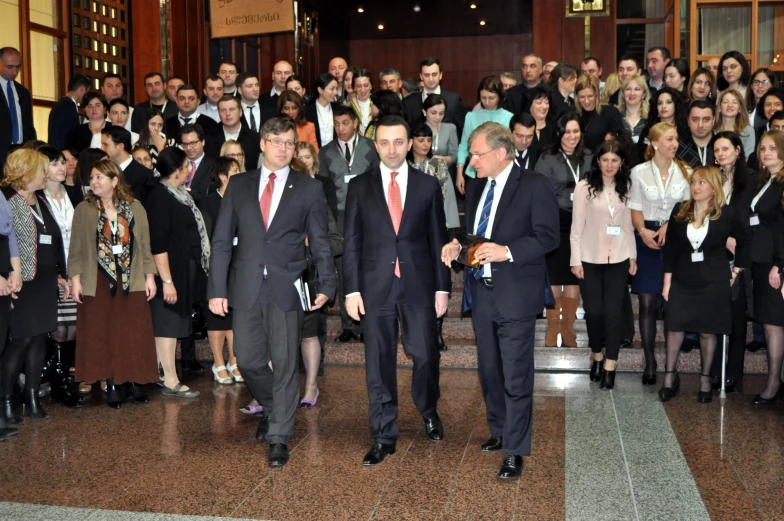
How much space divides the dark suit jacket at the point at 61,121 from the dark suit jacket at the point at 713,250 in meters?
5.42

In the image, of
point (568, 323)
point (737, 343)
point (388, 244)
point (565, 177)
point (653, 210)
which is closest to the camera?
point (388, 244)

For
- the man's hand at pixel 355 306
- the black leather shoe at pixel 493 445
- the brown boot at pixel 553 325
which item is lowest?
the black leather shoe at pixel 493 445

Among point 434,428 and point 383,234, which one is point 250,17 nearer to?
point 383,234

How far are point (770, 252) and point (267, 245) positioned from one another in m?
3.30

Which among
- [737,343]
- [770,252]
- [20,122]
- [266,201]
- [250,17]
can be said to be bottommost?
[737,343]

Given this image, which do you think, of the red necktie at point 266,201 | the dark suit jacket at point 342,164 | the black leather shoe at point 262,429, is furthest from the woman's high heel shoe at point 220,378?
the red necktie at point 266,201

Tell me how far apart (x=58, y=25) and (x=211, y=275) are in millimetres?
6272

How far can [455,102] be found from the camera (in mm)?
8867

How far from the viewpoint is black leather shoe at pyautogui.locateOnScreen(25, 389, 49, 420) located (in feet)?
18.5

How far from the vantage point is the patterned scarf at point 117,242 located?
5859 millimetres

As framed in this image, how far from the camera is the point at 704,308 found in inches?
230

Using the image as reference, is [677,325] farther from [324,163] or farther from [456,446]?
[324,163]

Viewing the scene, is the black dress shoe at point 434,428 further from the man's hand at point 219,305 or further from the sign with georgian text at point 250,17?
the sign with georgian text at point 250,17

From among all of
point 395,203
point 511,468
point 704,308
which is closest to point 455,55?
point 704,308
